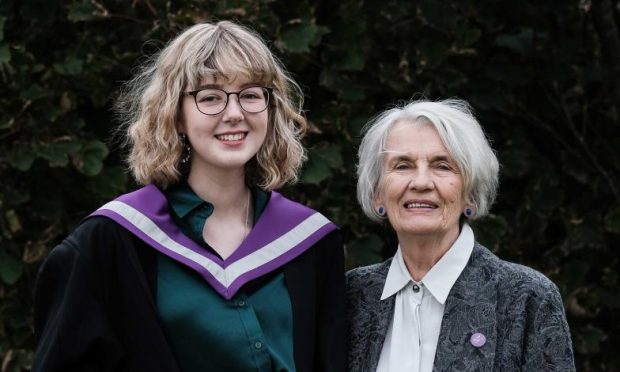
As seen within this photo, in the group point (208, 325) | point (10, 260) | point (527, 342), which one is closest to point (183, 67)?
point (208, 325)

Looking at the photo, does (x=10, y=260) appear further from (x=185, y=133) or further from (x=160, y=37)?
(x=185, y=133)

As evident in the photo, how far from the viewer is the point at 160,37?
446 cm

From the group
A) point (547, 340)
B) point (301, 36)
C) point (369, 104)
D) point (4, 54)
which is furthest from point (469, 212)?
point (4, 54)

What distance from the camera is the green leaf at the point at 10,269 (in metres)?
4.44

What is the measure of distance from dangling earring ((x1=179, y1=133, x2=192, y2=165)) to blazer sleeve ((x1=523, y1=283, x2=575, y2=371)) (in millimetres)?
1013


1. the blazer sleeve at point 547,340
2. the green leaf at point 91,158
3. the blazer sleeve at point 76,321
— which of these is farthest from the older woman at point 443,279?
the green leaf at point 91,158

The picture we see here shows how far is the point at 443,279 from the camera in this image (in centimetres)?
333

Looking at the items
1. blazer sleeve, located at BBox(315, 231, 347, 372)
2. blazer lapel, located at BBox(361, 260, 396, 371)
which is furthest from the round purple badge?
blazer sleeve, located at BBox(315, 231, 347, 372)

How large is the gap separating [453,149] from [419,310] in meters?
0.44

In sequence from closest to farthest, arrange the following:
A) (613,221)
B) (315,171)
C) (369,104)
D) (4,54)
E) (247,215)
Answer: (247,215), (4,54), (315,171), (369,104), (613,221)

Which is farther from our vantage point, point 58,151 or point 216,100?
point 58,151

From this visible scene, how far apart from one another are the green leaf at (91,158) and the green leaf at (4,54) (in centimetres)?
43

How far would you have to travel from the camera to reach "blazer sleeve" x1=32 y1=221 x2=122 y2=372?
3184 mm

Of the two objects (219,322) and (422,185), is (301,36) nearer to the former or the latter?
(422,185)
